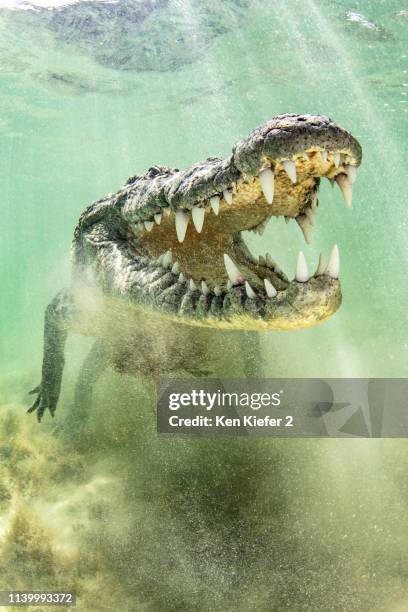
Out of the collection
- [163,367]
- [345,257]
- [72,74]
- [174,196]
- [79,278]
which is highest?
[72,74]

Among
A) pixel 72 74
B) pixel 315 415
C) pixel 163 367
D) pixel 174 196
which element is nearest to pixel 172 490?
pixel 163 367

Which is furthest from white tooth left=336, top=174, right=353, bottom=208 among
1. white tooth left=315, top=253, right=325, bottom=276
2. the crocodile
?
white tooth left=315, top=253, right=325, bottom=276

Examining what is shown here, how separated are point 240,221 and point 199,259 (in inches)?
22.2

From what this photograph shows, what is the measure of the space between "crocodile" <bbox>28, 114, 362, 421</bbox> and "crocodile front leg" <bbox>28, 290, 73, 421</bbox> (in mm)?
12

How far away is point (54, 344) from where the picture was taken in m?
5.39

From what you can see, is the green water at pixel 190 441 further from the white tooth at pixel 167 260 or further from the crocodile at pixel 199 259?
the white tooth at pixel 167 260

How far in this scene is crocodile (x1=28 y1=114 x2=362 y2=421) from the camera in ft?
8.68

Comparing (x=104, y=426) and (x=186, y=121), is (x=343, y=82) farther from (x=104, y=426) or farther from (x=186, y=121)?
(x=104, y=426)

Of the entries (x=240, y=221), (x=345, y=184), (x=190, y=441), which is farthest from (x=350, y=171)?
(x=190, y=441)

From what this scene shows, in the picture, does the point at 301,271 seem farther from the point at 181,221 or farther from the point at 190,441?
the point at 190,441

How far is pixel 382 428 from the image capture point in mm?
6172

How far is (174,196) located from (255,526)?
2.98 metres

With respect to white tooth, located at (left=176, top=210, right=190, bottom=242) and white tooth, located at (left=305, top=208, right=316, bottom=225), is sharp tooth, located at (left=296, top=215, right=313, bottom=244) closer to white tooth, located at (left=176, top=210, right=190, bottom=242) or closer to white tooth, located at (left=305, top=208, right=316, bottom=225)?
white tooth, located at (left=305, top=208, right=316, bottom=225)

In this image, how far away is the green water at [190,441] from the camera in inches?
162
